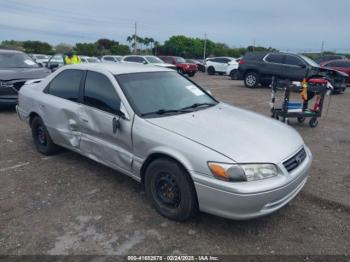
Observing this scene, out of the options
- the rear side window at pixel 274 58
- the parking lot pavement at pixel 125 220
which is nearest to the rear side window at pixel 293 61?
the rear side window at pixel 274 58

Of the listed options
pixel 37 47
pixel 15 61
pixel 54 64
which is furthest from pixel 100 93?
pixel 37 47

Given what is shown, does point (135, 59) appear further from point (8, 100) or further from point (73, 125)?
point (73, 125)

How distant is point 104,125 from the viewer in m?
3.79

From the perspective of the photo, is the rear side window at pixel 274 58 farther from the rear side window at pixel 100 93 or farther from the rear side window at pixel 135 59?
the rear side window at pixel 100 93

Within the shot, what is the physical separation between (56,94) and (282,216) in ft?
11.5

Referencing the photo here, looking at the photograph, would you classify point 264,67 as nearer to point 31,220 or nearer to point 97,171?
point 97,171

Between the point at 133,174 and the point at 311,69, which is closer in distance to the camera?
the point at 133,174

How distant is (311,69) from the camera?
524 inches

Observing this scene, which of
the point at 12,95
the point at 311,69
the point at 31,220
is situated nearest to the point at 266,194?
the point at 31,220

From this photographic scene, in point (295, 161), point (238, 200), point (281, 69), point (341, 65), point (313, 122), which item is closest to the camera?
point (238, 200)

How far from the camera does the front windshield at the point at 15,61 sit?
888 cm

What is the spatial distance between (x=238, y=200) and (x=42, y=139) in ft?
11.9

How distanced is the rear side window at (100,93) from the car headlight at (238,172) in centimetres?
147

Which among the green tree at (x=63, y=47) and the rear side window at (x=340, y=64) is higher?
the green tree at (x=63, y=47)
